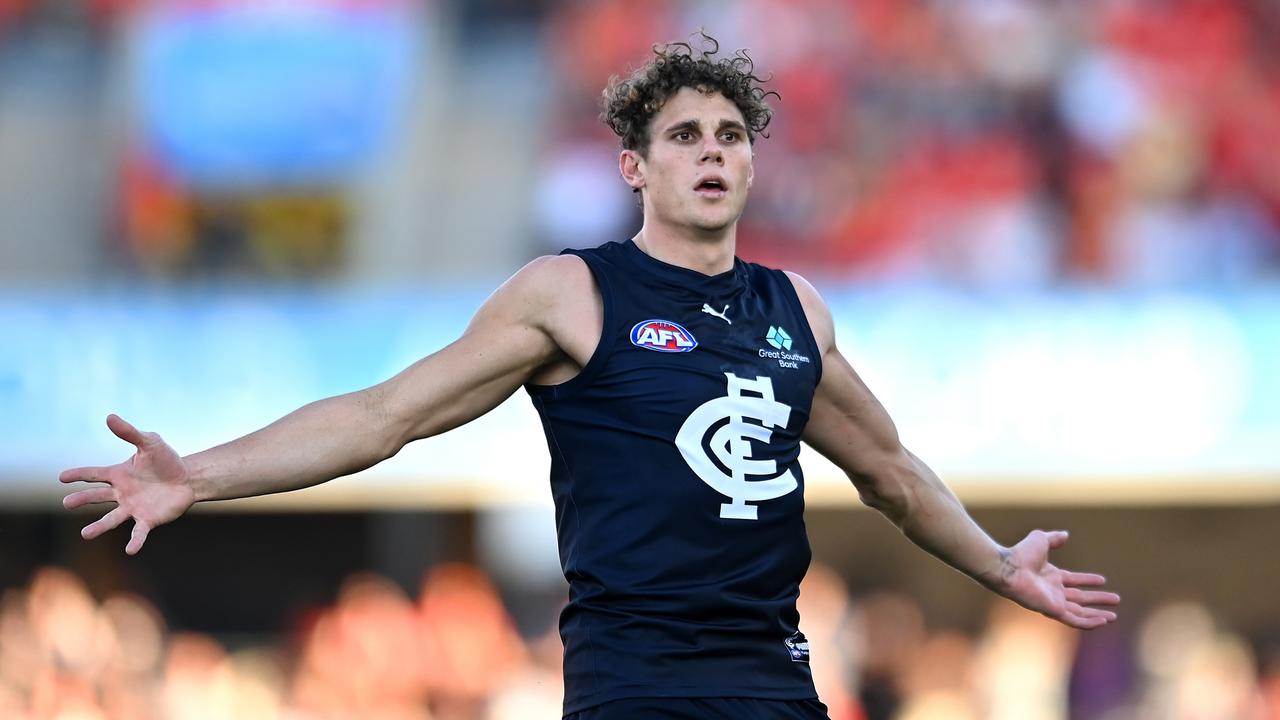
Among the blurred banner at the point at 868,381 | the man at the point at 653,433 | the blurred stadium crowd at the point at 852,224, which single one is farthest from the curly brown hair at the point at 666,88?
the blurred stadium crowd at the point at 852,224

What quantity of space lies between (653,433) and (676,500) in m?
0.17

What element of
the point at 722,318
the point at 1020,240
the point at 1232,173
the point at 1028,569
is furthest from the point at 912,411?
the point at 722,318

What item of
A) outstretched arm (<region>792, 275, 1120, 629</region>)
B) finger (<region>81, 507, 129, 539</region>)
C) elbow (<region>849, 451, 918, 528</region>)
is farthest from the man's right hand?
elbow (<region>849, 451, 918, 528</region>)

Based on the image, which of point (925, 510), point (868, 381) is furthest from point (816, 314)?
point (868, 381)

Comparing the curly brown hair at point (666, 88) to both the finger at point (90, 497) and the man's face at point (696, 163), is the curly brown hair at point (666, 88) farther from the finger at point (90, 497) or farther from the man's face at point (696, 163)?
the finger at point (90, 497)

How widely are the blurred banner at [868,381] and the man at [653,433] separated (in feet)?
20.3

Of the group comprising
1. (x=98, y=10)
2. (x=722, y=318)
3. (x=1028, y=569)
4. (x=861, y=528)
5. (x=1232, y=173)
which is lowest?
(x=1028, y=569)

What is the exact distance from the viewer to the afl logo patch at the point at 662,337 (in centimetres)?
397

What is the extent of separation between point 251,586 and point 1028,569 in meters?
10.4

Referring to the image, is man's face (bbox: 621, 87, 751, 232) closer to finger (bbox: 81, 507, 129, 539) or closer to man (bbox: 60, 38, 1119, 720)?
man (bbox: 60, 38, 1119, 720)

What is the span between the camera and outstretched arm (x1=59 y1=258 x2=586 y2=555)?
12.0 feet

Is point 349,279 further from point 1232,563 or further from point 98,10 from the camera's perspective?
point 1232,563

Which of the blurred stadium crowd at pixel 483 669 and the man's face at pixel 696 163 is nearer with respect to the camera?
the man's face at pixel 696 163

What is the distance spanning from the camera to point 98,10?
51.1 feet
